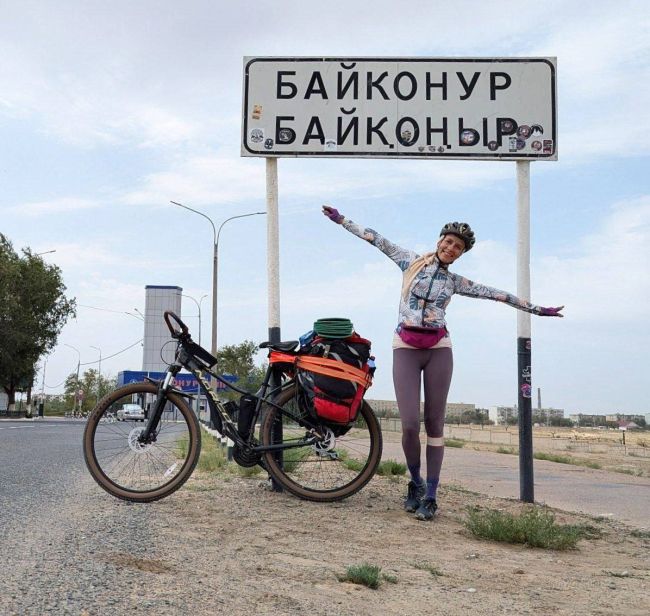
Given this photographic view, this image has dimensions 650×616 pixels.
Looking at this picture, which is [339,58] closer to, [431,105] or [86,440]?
[431,105]

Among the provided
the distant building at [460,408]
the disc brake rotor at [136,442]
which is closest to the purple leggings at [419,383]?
the disc brake rotor at [136,442]

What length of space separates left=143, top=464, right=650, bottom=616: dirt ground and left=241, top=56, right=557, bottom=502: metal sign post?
2.12 meters

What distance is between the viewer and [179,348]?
5.81m

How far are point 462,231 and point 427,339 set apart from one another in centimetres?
83

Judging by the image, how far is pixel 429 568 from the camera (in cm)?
388

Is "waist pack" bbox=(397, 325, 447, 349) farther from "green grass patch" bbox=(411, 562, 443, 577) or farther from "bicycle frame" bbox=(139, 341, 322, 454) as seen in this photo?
"green grass patch" bbox=(411, 562, 443, 577)

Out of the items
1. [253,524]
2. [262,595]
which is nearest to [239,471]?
[253,524]

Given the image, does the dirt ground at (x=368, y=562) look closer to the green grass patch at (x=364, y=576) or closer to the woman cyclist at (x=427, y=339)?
the green grass patch at (x=364, y=576)

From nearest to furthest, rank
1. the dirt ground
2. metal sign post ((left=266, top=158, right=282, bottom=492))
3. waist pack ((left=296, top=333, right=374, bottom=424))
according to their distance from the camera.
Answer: the dirt ground
waist pack ((left=296, top=333, right=374, bottom=424))
metal sign post ((left=266, top=158, right=282, bottom=492))

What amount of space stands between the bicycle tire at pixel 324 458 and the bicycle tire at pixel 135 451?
580 mm

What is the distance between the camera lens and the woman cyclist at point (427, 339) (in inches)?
222

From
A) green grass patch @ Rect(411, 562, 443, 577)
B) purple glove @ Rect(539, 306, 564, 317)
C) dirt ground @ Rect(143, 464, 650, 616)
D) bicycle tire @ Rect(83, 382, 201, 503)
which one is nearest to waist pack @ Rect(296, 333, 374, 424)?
dirt ground @ Rect(143, 464, 650, 616)

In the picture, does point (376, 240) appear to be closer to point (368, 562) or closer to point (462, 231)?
point (462, 231)

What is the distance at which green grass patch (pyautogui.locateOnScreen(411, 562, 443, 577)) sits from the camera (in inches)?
150
